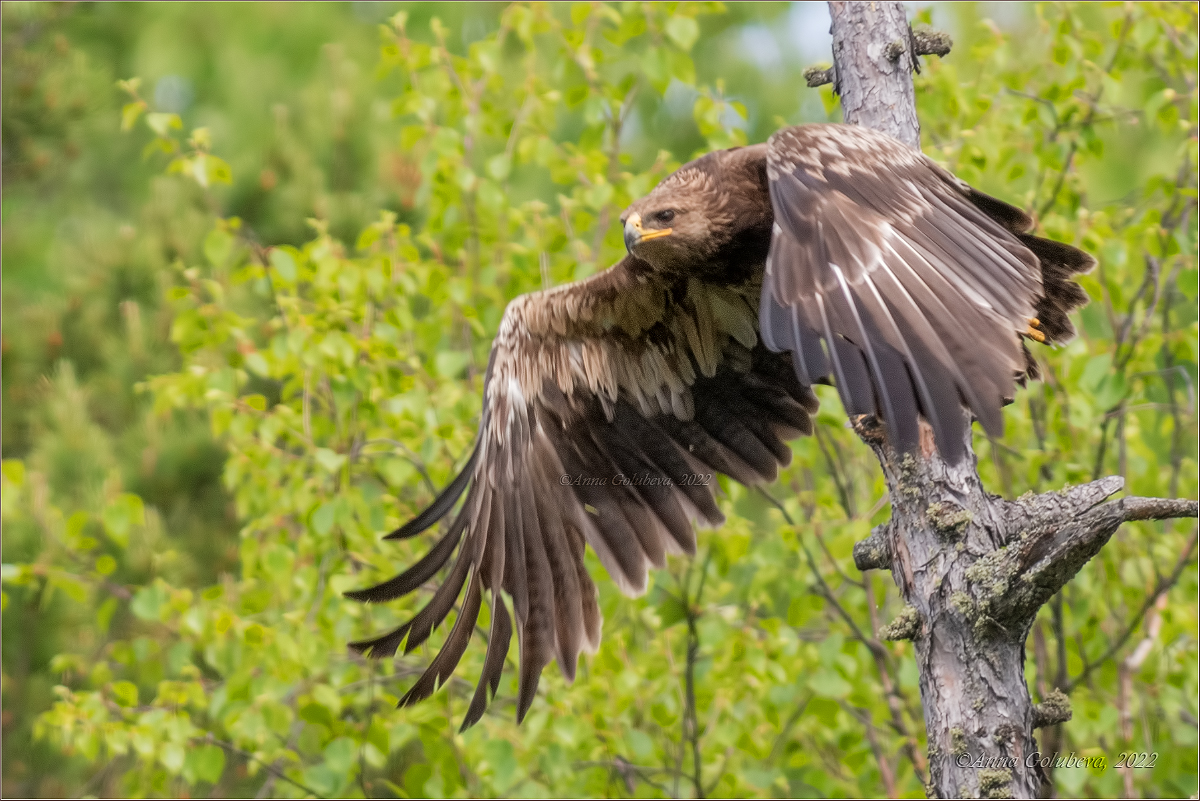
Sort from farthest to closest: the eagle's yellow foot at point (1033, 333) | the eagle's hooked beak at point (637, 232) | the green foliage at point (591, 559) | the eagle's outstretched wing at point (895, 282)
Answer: the green foliage at point (591, 559), the eagle's hooked beak at point (637, 232), the eagle's yellow foot at point (1033, 333), the eagle's outstretched wing at point (895, 282)

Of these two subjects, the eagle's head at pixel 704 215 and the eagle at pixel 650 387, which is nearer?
the eagle at pixel 650 387

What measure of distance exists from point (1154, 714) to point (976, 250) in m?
3.46

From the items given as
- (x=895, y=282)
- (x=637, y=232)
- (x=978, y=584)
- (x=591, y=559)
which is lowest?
(x=978, y=584)

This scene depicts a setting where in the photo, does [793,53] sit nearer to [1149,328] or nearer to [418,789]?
[1149,328]

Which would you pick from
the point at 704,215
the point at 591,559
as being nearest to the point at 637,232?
the point at 704,215

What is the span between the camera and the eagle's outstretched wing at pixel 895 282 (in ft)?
8.38

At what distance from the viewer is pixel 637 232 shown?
382cm

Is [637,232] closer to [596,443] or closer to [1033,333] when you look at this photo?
[596,443]

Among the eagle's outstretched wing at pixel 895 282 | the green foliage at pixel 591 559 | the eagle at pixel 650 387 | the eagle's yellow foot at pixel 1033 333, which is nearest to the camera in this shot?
the eagle's outstretched wing at pixel 895 282

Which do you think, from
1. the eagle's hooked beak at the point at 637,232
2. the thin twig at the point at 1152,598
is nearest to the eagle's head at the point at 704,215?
the eagle's hooked beak at the point at 637,232

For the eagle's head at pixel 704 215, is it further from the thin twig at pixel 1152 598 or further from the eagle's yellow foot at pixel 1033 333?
the thin twig at pixel 1152 598

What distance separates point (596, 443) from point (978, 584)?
167cm

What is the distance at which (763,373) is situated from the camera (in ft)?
14.0

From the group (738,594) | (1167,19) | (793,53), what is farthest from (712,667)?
(793,53)
